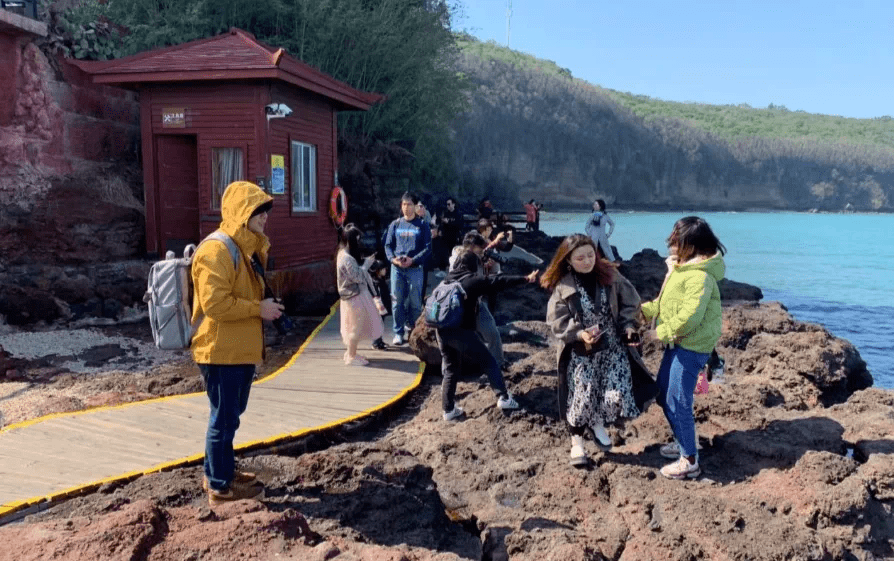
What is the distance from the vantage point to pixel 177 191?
1256cm

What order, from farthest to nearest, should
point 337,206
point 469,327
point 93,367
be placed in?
point 337,206 → point 93,367 → point 469,327

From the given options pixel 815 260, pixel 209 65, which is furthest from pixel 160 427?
pixel 815 260

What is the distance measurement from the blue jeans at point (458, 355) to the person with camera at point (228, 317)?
7.09 ft

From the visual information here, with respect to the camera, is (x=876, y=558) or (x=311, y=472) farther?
(x=311, y=472)

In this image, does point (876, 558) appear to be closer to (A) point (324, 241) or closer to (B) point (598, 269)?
(B) point (598, 269)

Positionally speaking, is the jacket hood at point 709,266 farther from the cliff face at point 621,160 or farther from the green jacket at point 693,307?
the cliff face at point 621,160

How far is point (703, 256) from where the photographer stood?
14.8ft

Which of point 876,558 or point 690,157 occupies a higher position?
point 690,157

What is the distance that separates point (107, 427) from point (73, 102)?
1002 cm

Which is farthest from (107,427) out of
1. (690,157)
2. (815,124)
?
(815,124)

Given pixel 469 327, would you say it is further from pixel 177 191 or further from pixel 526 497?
pixel 177 191

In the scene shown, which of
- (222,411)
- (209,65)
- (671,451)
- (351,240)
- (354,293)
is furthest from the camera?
(209,65)

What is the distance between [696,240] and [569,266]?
2.79 ft

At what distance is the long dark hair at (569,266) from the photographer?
4.68 meters
